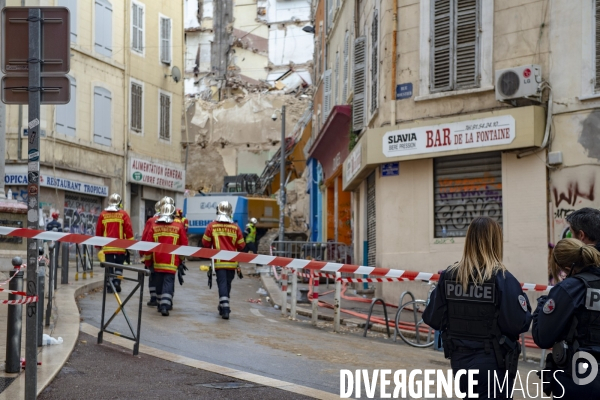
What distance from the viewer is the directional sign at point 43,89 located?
6477 mm

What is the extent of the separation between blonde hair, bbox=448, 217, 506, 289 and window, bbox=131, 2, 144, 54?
3120 centimetres

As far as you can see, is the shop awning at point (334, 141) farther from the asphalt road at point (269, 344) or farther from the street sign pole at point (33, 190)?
the street sign pole at point (33, 190)

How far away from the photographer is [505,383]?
16.5 ft

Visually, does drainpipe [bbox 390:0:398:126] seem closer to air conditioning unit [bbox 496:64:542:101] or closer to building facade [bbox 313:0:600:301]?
building facade [bbox 313:0:600:301]

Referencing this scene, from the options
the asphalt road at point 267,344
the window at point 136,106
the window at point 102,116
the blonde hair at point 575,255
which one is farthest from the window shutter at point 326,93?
the blonde hair at point 575,255

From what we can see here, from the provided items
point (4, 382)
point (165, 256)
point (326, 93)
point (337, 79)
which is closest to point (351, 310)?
point (165, 256)

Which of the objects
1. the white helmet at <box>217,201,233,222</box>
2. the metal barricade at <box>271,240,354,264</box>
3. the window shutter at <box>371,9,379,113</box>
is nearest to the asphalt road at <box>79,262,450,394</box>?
the white helmet at <box>217,201,233,222</box>

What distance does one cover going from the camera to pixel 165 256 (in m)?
14.1

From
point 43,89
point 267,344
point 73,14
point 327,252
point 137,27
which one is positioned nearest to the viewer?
point 43,89

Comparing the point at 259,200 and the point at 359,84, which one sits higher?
the point at 359,84

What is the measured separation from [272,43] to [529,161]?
170 ft

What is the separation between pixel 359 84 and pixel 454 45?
15.7 ft

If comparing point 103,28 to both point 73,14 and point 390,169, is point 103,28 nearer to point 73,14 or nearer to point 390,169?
point 73,14

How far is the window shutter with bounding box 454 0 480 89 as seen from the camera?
1661 cm
